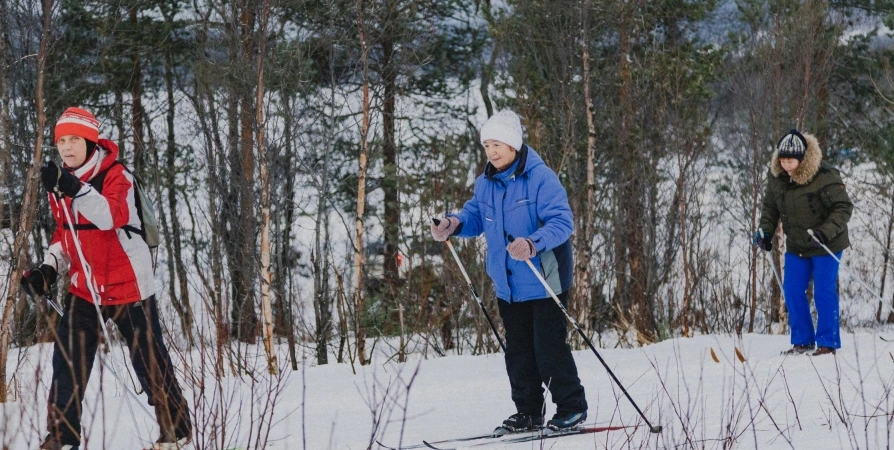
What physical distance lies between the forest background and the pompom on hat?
6285mm

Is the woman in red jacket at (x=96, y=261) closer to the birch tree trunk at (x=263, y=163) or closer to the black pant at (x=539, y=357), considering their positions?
the black pant at (x=539, y=357)

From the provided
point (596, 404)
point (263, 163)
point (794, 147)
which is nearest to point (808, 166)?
point (794, 147)

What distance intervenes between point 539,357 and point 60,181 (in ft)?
6.99

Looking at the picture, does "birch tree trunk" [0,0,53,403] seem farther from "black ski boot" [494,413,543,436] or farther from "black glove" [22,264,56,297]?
"black ski boot" [494,413,543,436]

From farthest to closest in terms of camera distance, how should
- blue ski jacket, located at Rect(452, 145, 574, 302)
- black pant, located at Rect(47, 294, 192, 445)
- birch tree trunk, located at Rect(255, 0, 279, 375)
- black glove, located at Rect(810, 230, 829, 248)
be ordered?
1. birch tree trunk, located at Rect(255, 0, 279, 375)
2. black glove, located at Rect(810, 230, 829, 248)
3. blue ski jacket, located at Rect(452, 145, 574, 302)
4. black pant, located at Rect(47, 294, 192, 445)

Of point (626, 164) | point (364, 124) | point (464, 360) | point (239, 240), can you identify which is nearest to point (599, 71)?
point (626, 164)

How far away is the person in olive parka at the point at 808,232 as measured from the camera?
5844 millimetres

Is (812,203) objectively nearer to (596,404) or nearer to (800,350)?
(800,350)

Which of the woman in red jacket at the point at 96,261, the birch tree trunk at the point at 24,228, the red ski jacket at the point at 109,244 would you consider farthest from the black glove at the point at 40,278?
the birch tree trunk at the point at 24,228

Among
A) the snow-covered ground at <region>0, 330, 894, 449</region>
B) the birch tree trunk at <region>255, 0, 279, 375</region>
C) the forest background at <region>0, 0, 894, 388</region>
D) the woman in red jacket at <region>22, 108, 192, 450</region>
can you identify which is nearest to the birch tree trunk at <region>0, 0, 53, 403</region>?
the snow-covered ground at <region>0, 330, 894, 449</region>

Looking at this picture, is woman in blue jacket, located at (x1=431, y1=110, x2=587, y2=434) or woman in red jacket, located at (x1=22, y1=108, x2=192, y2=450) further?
woman in blue jacket, located at (x1=431, y1=110, x2=587, y2=434)

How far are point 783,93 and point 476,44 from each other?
19.0ft

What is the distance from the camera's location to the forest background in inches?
446

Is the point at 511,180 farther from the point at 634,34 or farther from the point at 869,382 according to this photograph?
the point at 634,34
